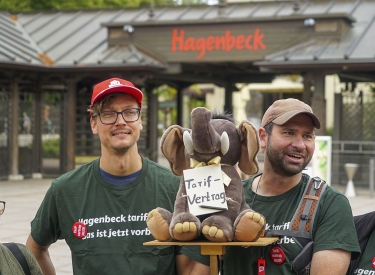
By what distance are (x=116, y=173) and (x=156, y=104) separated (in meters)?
18.6

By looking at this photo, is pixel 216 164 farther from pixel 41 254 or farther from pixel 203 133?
pixel 41 254

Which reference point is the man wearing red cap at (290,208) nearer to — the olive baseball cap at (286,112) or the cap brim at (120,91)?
the olive baseball cap at (286,112)

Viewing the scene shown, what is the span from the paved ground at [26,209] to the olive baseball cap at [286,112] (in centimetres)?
451

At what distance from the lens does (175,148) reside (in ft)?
11.8

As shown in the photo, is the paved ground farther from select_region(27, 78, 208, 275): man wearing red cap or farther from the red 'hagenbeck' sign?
the red 'hagenbeck' sign

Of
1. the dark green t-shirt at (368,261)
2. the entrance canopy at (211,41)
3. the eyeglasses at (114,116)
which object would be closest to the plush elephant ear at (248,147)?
the eyeglasses at (114,116)

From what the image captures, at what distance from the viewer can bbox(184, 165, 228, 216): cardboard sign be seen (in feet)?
10.9

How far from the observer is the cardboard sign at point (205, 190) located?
10.9 ft

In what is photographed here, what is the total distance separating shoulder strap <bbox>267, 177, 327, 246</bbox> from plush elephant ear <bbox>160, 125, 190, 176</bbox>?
552 mm

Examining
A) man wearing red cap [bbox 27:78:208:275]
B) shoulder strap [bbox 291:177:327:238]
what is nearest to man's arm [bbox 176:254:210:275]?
man wearing red cap [bbox 27:78:208:275]

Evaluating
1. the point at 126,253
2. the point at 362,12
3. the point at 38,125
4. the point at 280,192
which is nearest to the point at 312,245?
the point at 280,192

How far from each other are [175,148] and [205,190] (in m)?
0.34

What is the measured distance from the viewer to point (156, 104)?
73.4 feet

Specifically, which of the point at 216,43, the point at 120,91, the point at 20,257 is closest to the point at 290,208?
the point at 120,91
